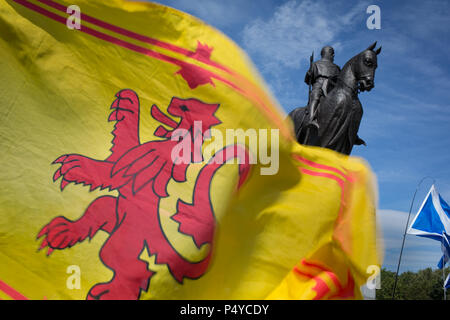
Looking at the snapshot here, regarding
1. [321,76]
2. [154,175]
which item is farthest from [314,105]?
[154,175]

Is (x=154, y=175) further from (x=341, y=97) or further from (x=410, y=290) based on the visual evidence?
(x=410, y=290)

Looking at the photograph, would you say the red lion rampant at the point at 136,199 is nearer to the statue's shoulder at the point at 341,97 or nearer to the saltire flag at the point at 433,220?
the statue's shoulder at the point at 341,97

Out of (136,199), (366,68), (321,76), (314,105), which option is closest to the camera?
(136,199)

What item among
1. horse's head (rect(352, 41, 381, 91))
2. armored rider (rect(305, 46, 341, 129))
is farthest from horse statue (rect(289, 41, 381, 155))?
armored rider (rect(305, 46, 341, 129))

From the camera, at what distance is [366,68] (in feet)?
21.1

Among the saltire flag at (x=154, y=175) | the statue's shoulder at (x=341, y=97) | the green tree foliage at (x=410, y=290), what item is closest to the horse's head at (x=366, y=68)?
the statue's shoulder at (x=341, y=97)

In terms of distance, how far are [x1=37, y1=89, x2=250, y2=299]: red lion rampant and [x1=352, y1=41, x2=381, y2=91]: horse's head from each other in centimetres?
398

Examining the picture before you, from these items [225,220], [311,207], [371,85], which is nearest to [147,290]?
[225,220]

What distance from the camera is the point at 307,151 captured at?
3506 mm

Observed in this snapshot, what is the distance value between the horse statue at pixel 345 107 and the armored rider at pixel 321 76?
11cm

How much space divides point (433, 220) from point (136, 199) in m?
12.9

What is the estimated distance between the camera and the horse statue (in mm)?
6281

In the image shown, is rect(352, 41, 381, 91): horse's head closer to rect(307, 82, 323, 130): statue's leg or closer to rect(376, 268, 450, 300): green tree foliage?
rect(307, 82, 323, 130): statue's leg

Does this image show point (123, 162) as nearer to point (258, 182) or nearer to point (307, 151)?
point (258, 182)
